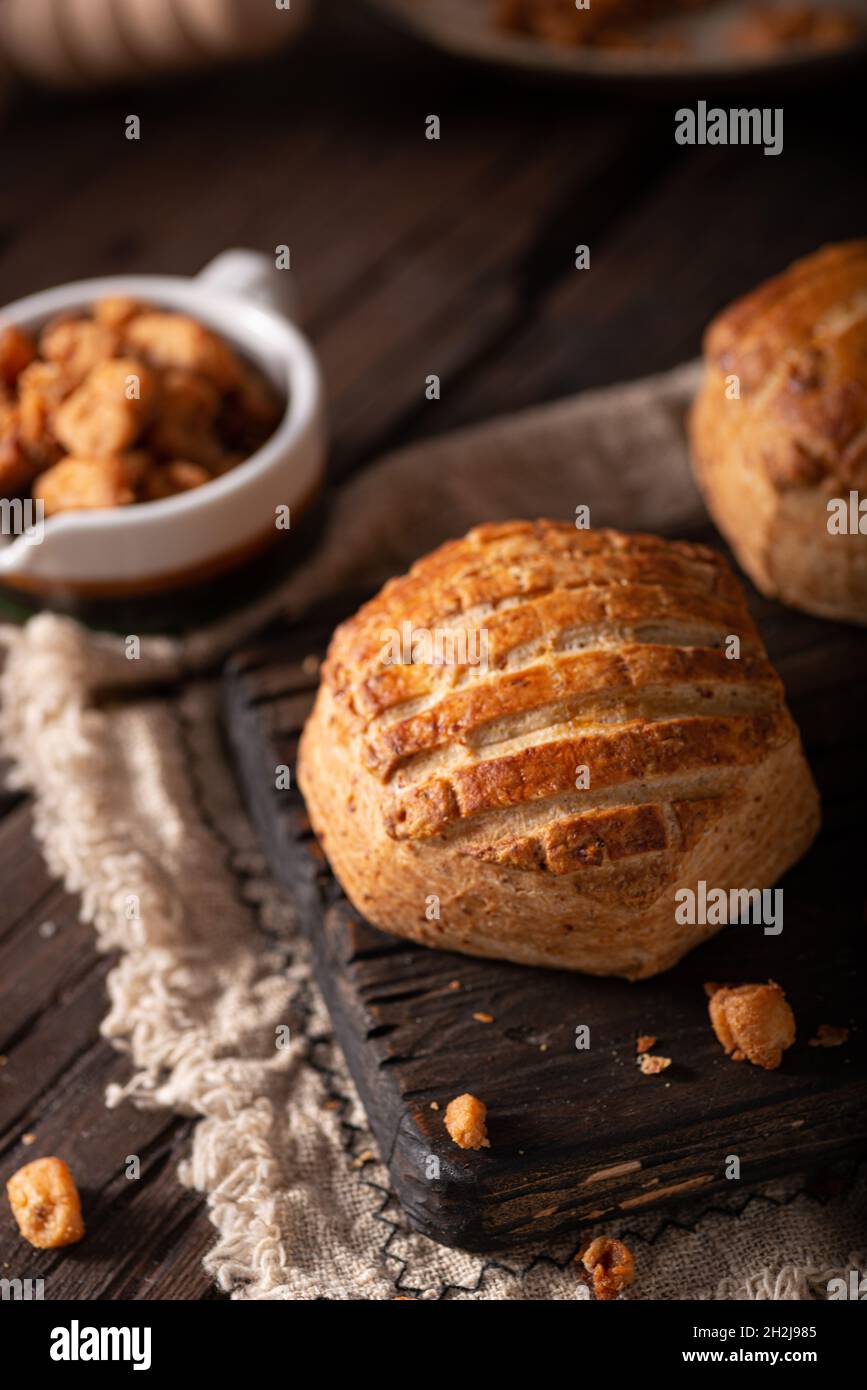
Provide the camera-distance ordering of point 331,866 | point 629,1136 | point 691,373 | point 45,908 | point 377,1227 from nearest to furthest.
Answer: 1. point 629,1136
2. point 377,1227
3. point 331,866
4. point 45,908
5. point 691,373

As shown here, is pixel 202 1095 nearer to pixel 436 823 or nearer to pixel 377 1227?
pixel 377 1227

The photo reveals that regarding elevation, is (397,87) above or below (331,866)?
above

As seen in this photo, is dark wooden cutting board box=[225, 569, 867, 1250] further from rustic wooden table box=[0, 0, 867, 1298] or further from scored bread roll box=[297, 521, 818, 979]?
rustic wooden table box=[0, 0, 867, 1298]

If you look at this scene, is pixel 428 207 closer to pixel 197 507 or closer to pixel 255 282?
pixel 255 282

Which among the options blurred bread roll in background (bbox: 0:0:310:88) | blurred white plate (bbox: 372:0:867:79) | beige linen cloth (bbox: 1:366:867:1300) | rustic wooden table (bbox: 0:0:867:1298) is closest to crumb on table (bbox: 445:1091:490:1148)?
beige linen cloth (bbox: 1:366:867:1300)

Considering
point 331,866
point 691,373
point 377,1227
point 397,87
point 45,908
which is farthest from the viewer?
point 397,87

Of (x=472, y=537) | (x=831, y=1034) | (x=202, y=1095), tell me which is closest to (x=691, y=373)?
(x=472, y=537)

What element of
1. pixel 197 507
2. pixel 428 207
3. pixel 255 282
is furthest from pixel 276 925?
pixel 428 207

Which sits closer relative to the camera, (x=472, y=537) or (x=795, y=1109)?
(x=795, y=1109)
